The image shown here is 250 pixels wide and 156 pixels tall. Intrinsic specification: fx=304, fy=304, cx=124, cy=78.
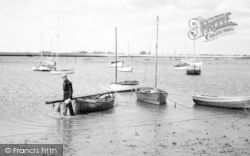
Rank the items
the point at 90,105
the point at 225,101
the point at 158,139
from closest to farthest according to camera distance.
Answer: the point at 158,139, the point at 90,105, the point at 225,101

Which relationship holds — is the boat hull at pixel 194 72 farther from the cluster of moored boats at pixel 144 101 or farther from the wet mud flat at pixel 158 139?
the wet mud flat at pixel 158 139

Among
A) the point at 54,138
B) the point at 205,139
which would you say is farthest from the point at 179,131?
the point at 54,138

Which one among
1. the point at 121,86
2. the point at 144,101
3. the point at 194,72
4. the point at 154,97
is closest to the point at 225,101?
the point at 154,97

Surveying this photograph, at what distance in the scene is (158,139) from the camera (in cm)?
1477

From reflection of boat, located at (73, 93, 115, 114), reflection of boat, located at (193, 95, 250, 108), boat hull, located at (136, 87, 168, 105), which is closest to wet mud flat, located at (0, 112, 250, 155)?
Answer: reflection of boat, located at (73, 93, 115, 114)

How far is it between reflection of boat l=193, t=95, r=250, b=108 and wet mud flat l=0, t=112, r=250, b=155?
17.5 ft

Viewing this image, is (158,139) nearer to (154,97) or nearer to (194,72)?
(154,97)

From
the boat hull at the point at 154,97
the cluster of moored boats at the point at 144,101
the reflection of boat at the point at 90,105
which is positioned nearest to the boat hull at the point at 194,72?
the cluster of moored boats at the point at 144,101

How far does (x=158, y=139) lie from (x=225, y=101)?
37.9 ft

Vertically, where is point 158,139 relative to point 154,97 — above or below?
below

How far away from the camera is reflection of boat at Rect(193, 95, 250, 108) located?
23734 millimetres

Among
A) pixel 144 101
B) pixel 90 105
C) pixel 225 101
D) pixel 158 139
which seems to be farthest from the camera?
pixel 144 101

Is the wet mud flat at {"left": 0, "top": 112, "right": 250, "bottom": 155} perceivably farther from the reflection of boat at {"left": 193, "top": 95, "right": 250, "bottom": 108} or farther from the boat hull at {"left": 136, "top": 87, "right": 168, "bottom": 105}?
→ the boat hull at {"left": 136, "top": 87, "right": 168, "bottom": 105}

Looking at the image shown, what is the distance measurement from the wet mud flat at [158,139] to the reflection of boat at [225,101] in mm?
5344
